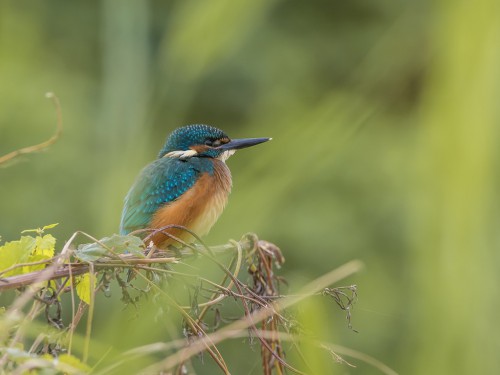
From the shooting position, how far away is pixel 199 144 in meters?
2.74

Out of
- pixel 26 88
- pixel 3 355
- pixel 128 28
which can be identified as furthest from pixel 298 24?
pixel 3 355

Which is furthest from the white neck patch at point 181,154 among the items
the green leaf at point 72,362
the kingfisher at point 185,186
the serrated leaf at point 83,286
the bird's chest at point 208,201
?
the green leaf at point 72,362

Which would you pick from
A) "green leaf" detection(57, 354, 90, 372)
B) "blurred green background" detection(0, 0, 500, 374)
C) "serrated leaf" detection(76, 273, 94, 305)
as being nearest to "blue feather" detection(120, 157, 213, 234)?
"blurred green background" detection(0, 0, 500, 374)

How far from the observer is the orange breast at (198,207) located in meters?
2.45

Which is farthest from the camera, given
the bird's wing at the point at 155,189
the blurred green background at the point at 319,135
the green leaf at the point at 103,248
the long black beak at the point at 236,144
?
the long black beak at the point at 236,144

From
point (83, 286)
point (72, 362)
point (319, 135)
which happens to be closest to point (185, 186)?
point (83, 286)

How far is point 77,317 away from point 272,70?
164 inches

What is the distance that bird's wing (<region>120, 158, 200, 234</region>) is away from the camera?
238cm

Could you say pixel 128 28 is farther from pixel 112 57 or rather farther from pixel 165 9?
pixel 165 9

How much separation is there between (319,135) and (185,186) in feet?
5.77

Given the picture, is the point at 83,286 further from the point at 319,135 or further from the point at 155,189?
the point at 155,189

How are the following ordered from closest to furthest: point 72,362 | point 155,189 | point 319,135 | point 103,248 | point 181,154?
point 72,362 < point 319,135 < point 103,248 < point 155,189 < point 181,154

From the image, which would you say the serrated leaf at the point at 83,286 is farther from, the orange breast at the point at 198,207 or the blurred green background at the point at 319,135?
the orange breast at the point at 198,207

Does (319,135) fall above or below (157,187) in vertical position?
above
